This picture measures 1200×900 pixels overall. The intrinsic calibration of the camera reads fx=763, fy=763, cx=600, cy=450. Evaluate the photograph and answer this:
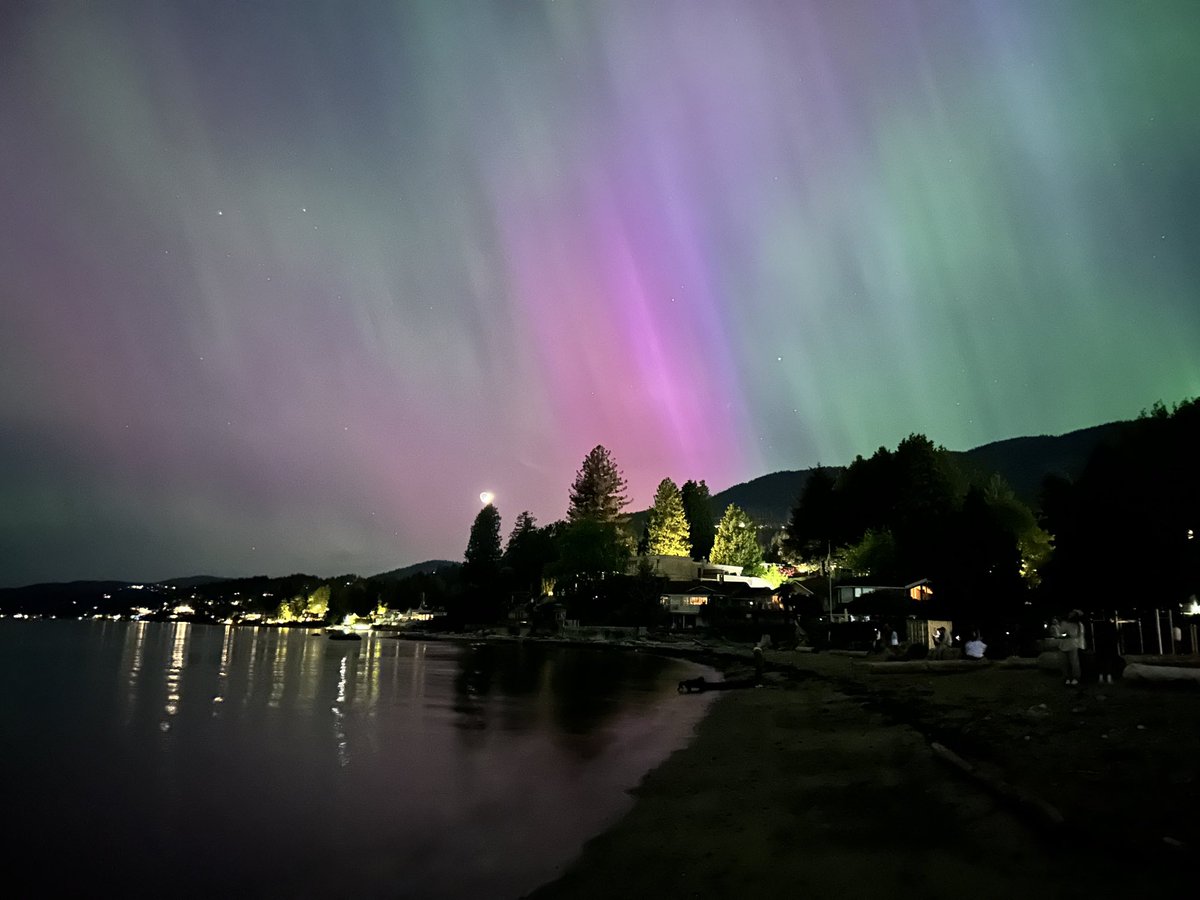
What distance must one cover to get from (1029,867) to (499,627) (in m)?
138

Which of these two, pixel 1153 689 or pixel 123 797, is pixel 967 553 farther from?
pixel 123 797

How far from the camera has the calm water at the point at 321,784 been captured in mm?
12852

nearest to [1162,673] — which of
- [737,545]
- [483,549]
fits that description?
[737,545]

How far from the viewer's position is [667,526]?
412ft

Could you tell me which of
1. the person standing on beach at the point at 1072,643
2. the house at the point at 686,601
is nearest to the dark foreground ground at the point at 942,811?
the person standing on beach at the point at 1072,643

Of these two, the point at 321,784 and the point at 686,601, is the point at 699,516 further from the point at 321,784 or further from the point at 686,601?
the point at 321,784

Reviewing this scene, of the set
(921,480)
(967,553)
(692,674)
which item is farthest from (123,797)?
(921,480)

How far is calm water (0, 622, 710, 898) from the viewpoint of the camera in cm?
1285

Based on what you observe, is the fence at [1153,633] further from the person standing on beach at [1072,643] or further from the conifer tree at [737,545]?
the conifer tree at [737,545]

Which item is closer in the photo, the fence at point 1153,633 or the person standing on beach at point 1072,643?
the person standing on beach at point 1072,643

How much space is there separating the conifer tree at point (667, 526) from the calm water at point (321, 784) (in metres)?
81.9

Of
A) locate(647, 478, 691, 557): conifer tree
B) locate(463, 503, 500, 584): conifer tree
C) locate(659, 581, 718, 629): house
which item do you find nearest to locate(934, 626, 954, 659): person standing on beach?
locate(659, 581, 718, 629): house

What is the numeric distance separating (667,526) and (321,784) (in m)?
107

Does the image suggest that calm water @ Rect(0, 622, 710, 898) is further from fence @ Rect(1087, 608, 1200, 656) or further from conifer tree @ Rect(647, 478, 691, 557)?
conifer tree @ Rect(647, 478, 691, 557)
